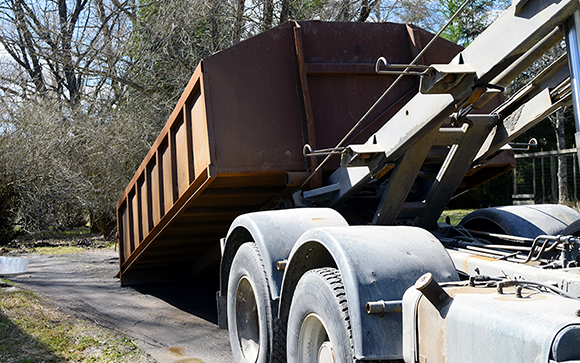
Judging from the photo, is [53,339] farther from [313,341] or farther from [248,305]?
[313,341]

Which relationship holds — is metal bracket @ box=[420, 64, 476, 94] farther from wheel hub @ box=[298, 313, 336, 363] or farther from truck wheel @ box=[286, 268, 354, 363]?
wheel hub @ box=[298, 313, 336, 363]

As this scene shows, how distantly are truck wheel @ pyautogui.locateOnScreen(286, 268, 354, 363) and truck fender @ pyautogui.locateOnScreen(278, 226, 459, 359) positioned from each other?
10 cm

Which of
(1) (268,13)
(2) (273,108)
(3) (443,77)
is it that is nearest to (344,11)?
(1) (268,13)

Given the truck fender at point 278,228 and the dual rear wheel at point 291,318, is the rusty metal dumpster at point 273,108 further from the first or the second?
the dual rear wheel at point 291,318

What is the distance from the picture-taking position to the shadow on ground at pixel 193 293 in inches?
251

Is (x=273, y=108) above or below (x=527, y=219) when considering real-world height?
above

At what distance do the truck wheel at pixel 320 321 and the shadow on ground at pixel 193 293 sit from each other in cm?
306

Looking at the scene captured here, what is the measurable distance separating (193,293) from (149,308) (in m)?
0.83

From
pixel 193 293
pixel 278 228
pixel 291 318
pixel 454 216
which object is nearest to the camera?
pixel 291 318

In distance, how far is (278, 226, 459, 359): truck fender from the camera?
7.89 ft

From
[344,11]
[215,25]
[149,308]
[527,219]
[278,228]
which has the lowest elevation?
[149,308]

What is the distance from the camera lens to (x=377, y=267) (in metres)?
2.56

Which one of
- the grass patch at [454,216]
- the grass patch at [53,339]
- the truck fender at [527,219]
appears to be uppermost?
the truck fender at [527,219]

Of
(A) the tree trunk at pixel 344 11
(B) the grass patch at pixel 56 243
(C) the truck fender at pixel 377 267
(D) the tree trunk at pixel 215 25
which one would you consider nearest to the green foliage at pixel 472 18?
(A) the tree trunk at pixel 344 11
